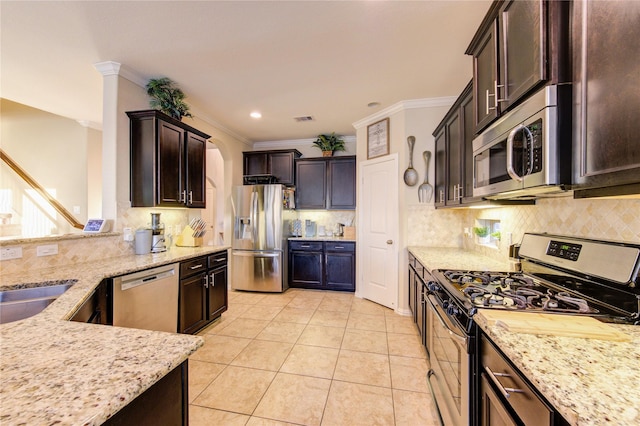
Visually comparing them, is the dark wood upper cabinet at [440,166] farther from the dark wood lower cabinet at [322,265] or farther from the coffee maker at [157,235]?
Answer: the coffee maker at [157,235]

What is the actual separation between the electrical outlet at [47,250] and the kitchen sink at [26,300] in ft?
1.66

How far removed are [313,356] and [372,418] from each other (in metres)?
0.83

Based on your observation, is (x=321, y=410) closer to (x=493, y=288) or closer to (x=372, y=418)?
(x=372, y=418)

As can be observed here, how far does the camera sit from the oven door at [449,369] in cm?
121

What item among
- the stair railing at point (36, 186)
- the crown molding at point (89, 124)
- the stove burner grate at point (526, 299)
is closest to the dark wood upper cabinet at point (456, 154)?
the stove burner grate at point (526, 299)

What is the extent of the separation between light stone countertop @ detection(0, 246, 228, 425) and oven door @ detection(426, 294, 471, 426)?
3.87 feet

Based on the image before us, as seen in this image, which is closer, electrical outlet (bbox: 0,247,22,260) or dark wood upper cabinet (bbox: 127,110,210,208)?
electrical outlet (bbox: 0,247,22,260)

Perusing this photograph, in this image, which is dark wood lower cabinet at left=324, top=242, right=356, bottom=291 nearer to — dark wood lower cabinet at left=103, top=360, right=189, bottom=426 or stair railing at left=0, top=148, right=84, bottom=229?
dark wood lower cabinet at left=103, top=360, right=189, bottom=426

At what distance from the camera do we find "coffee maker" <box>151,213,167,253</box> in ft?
9.12

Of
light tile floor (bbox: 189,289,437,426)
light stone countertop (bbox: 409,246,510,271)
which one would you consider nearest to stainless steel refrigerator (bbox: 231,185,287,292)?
light tile floor (bbox: 189,289,437,426)

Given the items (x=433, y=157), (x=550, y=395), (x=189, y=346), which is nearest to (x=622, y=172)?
(x=550, y=395)

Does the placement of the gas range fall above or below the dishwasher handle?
above

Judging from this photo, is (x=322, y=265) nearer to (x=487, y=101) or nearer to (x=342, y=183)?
(x=342, y=183)

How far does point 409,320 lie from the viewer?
10.4ft
